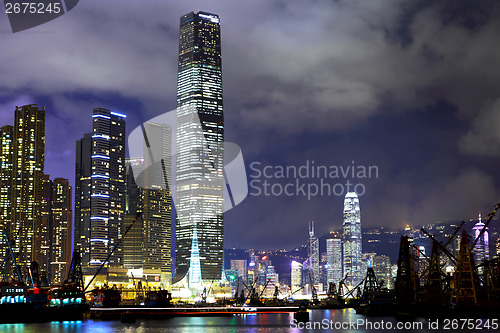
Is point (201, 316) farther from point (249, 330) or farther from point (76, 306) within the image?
point (249, 330)

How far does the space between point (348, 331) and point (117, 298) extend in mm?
84616

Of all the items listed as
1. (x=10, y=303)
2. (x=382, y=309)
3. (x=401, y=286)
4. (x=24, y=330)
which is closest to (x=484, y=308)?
(x=401, y=286)

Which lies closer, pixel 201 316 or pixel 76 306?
pixel 76 306

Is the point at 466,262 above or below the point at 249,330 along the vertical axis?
above

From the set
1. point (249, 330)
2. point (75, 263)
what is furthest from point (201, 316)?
point (249, 330)

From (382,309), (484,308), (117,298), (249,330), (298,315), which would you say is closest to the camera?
(249,330)

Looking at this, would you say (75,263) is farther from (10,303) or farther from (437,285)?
(437,285)

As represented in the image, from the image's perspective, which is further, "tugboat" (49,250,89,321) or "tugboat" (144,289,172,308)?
"tugboat" (144,289,172,308)

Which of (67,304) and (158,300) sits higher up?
(67,304)

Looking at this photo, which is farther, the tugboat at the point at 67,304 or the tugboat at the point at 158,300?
the tugboat at the point at 158,300

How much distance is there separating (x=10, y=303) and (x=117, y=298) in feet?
162

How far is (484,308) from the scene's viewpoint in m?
124

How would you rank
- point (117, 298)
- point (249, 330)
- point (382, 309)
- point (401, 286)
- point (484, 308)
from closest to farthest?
point (249, 330)
point (484, 308)
point (401, 286)
point (382, 309)
point (117, 298)

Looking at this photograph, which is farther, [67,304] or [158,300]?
[158,300]
